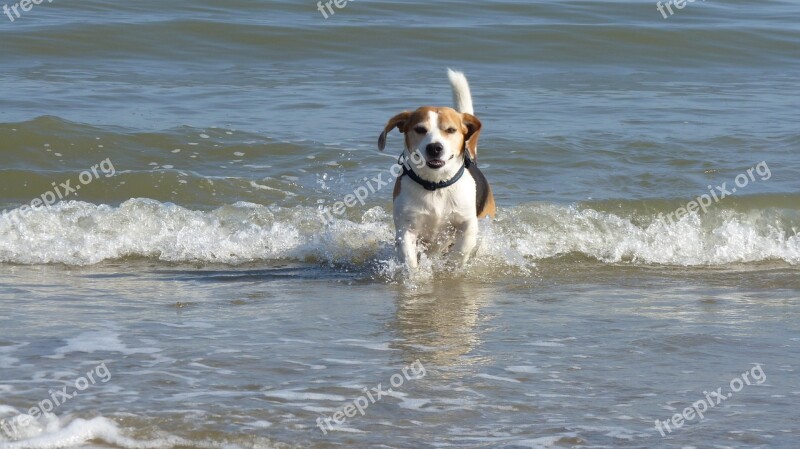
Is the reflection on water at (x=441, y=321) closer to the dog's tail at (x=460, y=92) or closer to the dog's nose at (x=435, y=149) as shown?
the dog's nose at (x=435, y=149)

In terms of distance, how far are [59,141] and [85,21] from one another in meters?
5.83

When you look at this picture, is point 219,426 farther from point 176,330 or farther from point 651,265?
point 651,265

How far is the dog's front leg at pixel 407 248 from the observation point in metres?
7.05

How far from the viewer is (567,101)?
42.9 ft

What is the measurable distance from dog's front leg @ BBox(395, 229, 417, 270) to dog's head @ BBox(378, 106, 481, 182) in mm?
383

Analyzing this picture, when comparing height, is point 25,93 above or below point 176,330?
above

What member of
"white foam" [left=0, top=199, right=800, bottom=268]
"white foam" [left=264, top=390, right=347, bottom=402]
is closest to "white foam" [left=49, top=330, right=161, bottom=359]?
"white foam" [left=264, top=390, right=347, bottom=402]

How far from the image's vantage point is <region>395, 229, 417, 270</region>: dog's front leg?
705cm

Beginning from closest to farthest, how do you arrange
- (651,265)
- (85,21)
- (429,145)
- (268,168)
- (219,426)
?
(219,426), (429,145), (651,265), (268,168), (85,21)

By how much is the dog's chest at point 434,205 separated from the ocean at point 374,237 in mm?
326

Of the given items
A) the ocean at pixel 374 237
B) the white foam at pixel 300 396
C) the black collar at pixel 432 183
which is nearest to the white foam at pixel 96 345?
the ocean at pixel 374 237

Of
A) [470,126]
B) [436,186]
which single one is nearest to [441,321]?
[436,186]

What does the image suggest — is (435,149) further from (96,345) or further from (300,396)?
(300,396)

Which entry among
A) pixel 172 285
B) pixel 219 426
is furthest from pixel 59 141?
pixel 219 426
